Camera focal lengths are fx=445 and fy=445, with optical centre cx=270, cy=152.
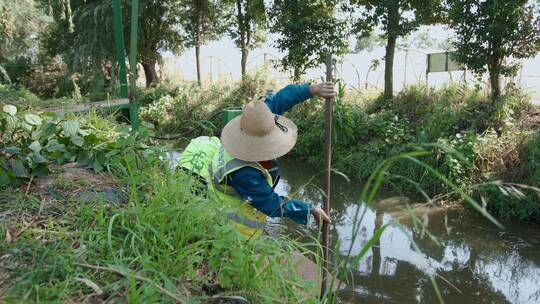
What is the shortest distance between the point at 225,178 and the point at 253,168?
186 millimetres

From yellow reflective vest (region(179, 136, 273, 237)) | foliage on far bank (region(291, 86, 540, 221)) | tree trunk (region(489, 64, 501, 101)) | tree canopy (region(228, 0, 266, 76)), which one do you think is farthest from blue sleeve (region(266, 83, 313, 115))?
tree canopy (region(228, 0, 266, 76))

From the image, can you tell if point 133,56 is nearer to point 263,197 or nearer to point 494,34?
point 263,197

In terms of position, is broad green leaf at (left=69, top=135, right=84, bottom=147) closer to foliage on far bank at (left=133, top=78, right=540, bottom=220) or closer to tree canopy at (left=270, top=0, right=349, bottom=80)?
foliage on far bank at (left=133, top=78, right=540, bottom=220)

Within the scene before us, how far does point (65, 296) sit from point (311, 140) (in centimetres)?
821

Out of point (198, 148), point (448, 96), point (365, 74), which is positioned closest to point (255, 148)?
point (198, 148)

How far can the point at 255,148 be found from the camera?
86.9 inches

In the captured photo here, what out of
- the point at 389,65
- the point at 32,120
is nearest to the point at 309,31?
the point at 389,65

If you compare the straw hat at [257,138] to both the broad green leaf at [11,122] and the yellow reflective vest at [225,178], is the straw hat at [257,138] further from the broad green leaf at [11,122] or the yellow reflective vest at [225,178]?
the broad green leaf at [11,122]

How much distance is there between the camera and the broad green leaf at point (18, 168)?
213cm

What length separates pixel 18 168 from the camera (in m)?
2.15

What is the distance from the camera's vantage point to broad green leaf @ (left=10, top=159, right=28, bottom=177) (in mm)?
2135

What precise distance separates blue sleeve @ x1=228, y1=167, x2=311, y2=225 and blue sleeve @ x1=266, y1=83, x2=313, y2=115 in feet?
2.19

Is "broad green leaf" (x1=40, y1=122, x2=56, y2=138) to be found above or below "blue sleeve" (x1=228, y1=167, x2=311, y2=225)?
above

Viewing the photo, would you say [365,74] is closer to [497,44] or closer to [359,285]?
[497,44]
